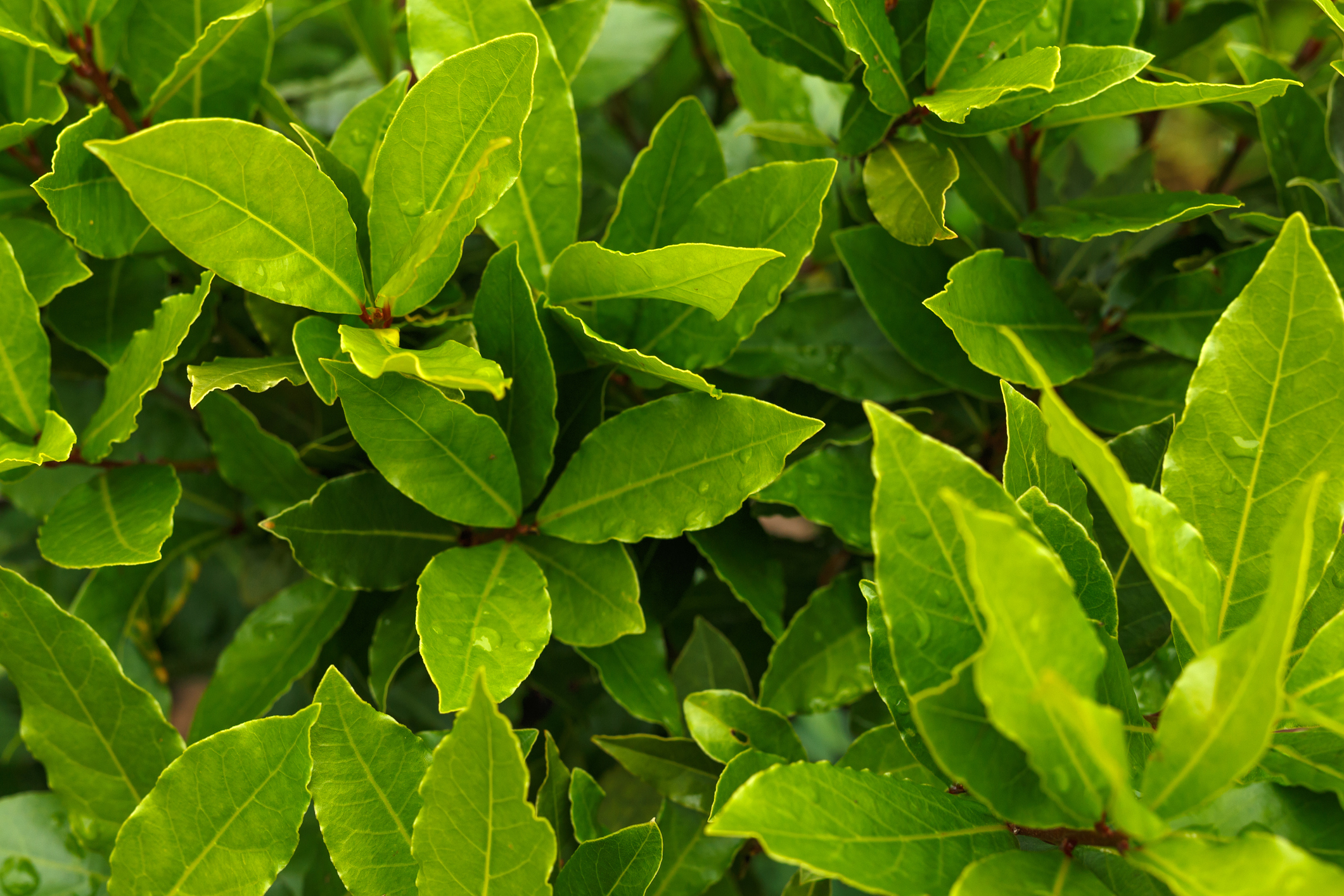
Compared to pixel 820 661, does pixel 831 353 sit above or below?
above

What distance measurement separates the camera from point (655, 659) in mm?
869

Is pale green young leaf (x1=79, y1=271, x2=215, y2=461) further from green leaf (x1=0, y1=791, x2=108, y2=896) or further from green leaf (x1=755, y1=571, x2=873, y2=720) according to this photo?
green leaf (x1=755, y1=571, x2=873, y2=720)

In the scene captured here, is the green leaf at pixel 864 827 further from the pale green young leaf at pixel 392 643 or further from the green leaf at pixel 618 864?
the pale green young leaf at pixel 392 643

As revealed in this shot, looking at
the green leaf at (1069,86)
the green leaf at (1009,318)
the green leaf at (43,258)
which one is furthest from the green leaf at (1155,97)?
the green leaf at (43,258)

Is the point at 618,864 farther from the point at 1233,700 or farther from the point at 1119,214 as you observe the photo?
the point at 1119,214

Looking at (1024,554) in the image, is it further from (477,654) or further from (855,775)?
(477,654)

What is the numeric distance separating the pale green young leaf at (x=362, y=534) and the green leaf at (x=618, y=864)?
267mm

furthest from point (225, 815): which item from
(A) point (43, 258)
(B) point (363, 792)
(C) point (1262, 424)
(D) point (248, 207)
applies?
(C) point (1262, 424)

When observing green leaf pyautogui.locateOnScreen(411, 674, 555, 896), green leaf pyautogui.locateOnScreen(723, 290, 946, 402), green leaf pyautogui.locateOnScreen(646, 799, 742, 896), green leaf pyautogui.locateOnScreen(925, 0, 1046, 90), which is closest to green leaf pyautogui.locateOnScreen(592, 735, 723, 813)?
green leaf pyautogui.locateOnScreen(646, 799, 742, 896)

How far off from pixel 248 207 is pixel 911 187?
476 millimetres

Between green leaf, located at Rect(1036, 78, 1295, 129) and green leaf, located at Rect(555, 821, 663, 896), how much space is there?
0.61 meters

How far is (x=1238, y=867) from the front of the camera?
0.48 m

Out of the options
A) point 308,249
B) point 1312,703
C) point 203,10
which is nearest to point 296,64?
point 203,10

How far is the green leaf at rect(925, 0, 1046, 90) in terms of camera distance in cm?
76
